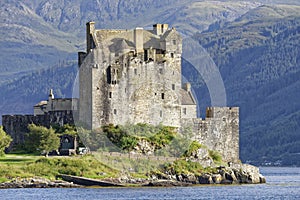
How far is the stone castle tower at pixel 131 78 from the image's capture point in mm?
109500

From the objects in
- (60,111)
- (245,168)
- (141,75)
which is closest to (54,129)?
(60,111)

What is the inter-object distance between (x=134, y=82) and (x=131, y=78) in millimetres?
468

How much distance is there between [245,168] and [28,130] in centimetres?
2151

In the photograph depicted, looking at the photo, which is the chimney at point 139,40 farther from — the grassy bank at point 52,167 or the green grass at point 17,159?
the green grass at point 17,159

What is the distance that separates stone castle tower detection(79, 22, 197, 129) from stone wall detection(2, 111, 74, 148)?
2.82m

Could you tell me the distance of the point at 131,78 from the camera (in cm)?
11012

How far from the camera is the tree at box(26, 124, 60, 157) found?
10831 centimetres

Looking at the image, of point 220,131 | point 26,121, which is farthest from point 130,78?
point 26,121

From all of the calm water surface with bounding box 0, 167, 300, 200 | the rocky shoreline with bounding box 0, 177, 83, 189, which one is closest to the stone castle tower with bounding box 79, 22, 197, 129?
the rocky shoreline with bounding box 0, 177, 83, 189

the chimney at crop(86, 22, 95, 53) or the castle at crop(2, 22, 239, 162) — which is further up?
the chimney at crop(86, 22, 95, 53)

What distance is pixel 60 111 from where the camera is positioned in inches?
4496

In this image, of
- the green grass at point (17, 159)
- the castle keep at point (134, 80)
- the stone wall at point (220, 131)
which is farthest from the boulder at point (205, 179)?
the green grass at point (17, 159)

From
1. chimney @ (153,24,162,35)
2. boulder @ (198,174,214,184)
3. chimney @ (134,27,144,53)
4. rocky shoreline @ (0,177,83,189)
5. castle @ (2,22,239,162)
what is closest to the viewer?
rocky shoreline @ (0,177,83,189)

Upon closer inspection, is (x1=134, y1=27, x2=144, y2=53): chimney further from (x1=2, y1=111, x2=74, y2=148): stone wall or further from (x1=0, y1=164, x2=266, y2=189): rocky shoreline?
(x1=0, y1=164, x2=266, y2=189): rocky shoreline
